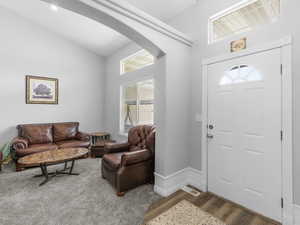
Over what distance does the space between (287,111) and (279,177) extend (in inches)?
31.1

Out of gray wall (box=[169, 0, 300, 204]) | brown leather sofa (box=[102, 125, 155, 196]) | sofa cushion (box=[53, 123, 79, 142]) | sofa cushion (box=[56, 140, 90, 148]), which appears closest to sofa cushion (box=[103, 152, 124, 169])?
brown leather sofa (box=[102, 125, 155, 196])

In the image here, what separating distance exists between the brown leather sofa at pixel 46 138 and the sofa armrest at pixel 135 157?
220cm

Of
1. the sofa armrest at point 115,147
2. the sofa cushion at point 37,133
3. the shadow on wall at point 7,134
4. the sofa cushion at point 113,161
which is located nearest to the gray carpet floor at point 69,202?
the sofa cushion at point 113,161

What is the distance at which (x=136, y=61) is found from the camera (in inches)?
164

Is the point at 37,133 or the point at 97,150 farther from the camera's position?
the point at 97,150

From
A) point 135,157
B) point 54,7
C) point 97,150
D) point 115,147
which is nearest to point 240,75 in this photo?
point 135,157

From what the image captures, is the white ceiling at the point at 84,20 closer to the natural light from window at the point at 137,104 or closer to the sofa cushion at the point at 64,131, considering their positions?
the natural light from window at the point at 137,104

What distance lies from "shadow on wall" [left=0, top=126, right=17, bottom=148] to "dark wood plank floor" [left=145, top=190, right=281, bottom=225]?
429 cm

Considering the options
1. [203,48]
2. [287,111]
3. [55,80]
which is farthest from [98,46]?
[287,111]

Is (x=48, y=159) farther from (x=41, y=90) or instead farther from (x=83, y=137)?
(x=41, y=90)

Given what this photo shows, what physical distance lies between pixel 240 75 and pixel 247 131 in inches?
30.9

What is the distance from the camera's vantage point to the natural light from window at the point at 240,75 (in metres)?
1.81

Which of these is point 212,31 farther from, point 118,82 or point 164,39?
point 118,82

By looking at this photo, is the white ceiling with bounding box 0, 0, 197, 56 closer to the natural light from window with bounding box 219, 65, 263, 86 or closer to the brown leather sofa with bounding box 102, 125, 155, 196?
the natural light from window with bounding box 219, 65, 263, 86
